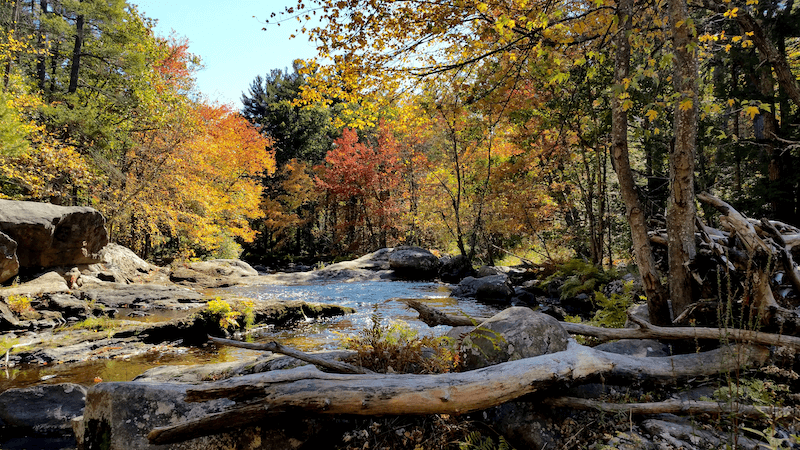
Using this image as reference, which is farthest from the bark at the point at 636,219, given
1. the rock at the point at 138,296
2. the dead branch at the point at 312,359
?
the rock at the point at 138,296

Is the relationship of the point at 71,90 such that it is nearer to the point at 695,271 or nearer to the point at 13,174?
the point at 13,174

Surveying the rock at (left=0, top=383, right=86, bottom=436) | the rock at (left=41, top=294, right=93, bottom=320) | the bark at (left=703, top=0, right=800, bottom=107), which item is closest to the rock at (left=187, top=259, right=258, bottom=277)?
the rock at (left=41, top=294, right=93, bottom=320)

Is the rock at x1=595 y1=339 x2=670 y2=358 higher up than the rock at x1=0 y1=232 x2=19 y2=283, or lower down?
lower down

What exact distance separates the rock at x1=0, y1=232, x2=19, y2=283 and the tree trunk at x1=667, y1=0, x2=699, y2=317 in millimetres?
12089

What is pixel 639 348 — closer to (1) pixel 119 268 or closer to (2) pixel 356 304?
(2) pixel 356 304

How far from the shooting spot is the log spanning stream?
5.25 metres

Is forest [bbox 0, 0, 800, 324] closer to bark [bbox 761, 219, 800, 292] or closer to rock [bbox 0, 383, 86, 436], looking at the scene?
bark [bbox 761, 219, 800, 292]

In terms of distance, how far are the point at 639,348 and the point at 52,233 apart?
12.6 m

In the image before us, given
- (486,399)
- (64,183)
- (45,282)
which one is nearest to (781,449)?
(486,399)

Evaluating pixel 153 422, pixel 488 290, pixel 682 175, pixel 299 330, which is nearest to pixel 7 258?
pixel 299 330

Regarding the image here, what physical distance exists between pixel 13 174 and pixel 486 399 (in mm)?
14129

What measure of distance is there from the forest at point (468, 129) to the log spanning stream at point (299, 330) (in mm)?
3345

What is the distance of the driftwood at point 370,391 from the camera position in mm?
2594

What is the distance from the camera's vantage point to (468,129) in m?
14.1
